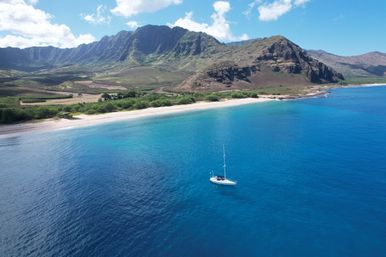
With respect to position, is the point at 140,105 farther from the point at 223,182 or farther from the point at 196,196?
the point at 196,196

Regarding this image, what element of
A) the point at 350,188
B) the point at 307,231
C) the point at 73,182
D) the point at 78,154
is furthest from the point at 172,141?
the point at 307,231

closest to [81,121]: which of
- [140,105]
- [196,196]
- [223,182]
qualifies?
[140,105]

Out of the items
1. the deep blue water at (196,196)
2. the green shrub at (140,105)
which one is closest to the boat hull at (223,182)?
the deep blue water at (196,196)

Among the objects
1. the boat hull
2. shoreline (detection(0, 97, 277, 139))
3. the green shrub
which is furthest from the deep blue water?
the green shrub

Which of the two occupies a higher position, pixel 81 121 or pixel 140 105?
pixel 140 105

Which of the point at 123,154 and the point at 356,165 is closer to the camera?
the point at 356,165

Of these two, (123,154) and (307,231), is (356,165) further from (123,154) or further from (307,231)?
(123,154)

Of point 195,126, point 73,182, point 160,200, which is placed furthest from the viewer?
point 195,126

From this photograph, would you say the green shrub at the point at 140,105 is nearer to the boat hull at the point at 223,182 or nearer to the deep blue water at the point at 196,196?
the deep blue water at the point at 196,196
